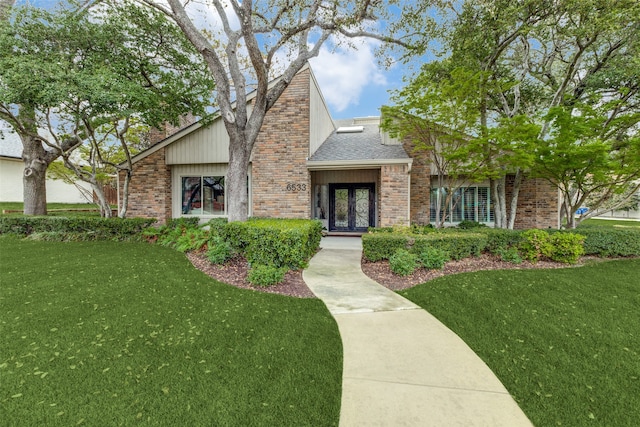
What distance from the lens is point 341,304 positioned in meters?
4.39

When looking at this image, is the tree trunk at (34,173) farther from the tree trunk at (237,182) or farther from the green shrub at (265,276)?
the green shrub at (265,276)

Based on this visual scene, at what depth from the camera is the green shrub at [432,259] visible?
6.09 metres

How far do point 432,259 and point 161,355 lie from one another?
5.15m

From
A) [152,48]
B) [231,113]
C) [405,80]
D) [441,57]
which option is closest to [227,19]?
[231,113]

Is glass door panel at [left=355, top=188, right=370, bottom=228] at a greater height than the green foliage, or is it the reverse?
glass door panel at [left=355, top=188, right=370, bottom=228]

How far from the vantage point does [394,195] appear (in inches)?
387

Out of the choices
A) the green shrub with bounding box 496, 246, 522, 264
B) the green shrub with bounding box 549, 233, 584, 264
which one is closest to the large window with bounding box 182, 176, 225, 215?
the green shrub with bounding box 496, 246, 522, 264

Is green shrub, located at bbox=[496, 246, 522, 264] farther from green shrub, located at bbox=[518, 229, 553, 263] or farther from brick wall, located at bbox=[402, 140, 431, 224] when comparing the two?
brick wall, located at bbox=[402, 140, 431, 224]

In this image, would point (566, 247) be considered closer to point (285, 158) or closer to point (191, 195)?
point (285, 158)

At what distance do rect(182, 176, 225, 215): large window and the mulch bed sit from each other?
447cm

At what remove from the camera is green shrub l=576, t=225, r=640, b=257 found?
282 inches

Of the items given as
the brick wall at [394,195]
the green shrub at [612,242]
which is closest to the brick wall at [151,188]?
the brick wall at [394,195]

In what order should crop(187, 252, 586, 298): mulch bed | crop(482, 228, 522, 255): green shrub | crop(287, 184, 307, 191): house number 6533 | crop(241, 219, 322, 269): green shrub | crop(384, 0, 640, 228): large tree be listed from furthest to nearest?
1. crop(287, 184, 307, 191): house number 6533
2. crop(384, 0, 640, 228): large tree
3. crop(482, 228, 522, 255): green shrub
4. crop(241, 219, 322, 269): green shrub
5. crop(187, 252, 586, 298): mulch bed

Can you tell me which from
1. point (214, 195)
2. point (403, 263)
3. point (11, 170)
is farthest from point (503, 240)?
point (11, 170)
